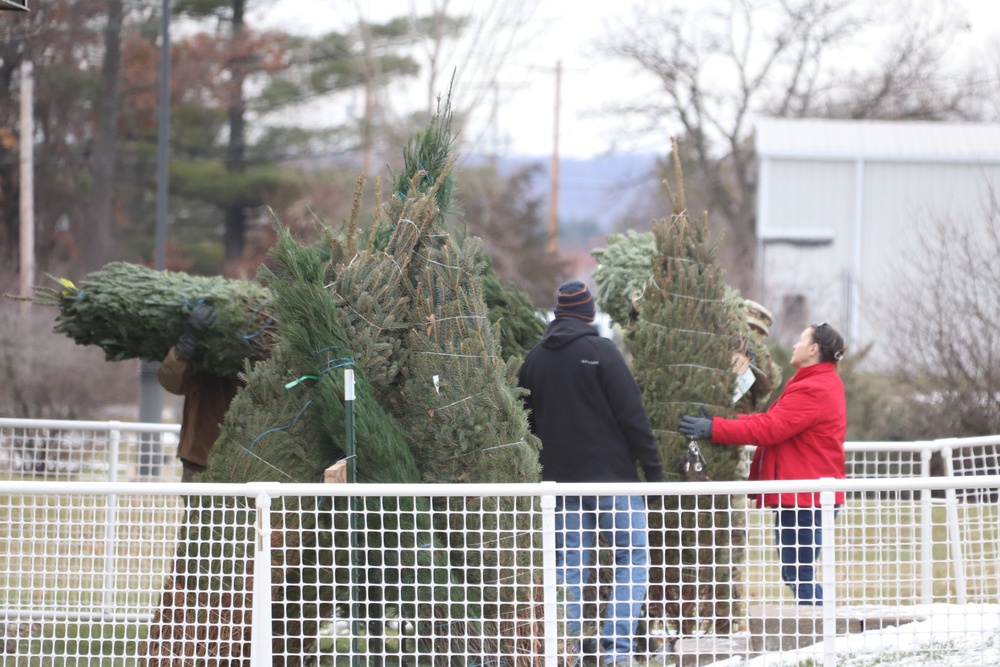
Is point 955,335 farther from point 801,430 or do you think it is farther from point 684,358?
point 684,358

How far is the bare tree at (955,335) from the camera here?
37.2ft

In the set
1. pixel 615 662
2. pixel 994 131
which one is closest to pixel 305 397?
pixel 615 662

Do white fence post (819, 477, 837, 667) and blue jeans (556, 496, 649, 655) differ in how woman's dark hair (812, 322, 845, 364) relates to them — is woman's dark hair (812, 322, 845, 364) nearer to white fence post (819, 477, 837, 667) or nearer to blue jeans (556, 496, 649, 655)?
blue jeans (556, 496, 649, 655)

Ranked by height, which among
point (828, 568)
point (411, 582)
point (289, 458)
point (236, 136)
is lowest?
point (411, 582)

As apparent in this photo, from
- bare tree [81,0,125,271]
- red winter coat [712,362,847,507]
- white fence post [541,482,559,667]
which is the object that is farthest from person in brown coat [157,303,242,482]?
bare tree [81,0,125,271]

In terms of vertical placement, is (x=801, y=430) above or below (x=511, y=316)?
below

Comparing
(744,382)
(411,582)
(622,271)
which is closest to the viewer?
(411,582)

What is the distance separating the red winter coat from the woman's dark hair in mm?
48

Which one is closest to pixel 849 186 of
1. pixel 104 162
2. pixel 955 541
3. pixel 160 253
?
pixel 160 253

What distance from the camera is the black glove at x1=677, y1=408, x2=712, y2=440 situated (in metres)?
5.37

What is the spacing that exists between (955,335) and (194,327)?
27.8 ft

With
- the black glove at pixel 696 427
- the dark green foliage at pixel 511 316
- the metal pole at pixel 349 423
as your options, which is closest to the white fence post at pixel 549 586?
the metal pole at pixel 349 423

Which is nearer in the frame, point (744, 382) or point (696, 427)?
point (696, 427)

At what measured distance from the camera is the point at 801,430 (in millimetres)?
5395
